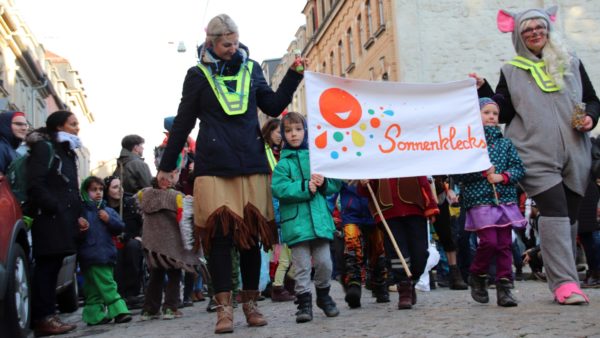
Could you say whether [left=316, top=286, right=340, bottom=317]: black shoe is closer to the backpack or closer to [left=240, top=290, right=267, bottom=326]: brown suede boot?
[left=240, top=290, right=267, bottom=326]: brown suede boot

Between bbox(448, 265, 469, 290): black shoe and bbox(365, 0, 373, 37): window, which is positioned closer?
bbox(448, 265, 469, 290): black shoe

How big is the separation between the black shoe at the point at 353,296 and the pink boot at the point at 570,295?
1.80 meters

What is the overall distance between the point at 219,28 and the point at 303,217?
1528 millimetres

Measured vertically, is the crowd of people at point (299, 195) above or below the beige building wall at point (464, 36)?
below

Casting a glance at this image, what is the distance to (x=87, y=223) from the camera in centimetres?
783

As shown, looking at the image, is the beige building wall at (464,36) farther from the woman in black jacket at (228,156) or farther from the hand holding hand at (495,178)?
the woman in black jacket at (228,156)

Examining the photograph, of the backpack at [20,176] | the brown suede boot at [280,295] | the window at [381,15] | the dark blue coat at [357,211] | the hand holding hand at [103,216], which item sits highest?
the window at [381,15]

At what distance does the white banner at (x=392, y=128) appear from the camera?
6.61 metres

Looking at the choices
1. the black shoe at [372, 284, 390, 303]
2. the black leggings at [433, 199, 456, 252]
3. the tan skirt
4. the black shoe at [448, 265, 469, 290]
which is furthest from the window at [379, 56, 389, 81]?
the tan skirt

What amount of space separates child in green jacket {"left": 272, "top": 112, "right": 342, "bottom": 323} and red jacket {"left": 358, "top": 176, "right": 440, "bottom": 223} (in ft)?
2.07

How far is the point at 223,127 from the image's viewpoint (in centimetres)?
595

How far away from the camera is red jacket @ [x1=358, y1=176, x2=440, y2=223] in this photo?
7.02m

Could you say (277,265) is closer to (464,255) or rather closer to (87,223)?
(464,255)

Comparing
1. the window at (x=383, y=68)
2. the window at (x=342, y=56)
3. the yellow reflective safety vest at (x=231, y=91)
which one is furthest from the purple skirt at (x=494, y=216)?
the window at (x=342, y=56)
